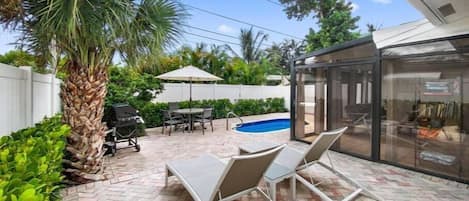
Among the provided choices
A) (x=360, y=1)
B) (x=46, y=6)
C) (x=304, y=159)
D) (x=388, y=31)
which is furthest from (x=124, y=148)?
(x=360, y=1)

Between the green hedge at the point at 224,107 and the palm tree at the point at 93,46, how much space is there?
535 centimetres

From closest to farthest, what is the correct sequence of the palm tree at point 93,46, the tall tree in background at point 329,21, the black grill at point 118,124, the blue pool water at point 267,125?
the palm tree at point 93,46 < the black grill at point 118,124 < the blue pool water at point 267,125 < the tall tree in background at point 329,21

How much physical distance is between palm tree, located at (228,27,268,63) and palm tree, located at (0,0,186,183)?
781 inches

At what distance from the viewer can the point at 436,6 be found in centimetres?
372

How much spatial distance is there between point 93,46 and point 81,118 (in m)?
1.22

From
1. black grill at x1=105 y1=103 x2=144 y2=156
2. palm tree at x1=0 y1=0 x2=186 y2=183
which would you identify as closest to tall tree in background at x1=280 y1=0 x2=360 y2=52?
black grill at x1=105 y1=103 x2=144 y2=156

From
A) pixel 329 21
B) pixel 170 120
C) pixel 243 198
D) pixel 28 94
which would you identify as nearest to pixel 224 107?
pixel 170 120

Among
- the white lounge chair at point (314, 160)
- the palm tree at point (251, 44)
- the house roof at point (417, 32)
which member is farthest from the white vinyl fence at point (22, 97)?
the palm tree at point (251, 44)

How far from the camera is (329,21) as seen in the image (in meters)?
19.4

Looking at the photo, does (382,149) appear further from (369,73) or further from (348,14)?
(348,14)

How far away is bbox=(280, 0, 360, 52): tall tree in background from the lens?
62.0 feet

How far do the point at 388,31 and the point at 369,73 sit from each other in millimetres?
1118

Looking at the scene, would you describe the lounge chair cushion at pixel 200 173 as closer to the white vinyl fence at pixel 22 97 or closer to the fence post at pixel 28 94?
the white vinyl fence at pixel 22 97

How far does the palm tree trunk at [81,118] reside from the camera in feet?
14.0
